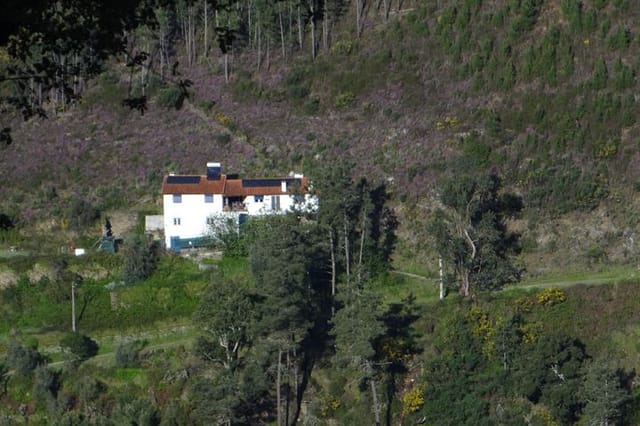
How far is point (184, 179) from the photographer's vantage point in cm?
5597

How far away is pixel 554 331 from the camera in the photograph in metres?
47.0

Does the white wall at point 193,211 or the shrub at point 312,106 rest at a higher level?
the shrub at point 312,106

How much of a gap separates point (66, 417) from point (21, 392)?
4781 millimetres

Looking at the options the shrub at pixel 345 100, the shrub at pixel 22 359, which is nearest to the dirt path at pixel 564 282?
the shrub at pixel 345 100

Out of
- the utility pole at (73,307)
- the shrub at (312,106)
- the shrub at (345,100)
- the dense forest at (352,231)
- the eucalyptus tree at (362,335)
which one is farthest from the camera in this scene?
the shrub at (312,106)

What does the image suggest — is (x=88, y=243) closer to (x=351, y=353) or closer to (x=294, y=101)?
(x=294, y=101)

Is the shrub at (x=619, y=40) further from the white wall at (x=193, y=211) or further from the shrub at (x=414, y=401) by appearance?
the shrub at (x=414, y=401)

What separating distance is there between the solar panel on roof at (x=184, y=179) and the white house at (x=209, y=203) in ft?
0.37

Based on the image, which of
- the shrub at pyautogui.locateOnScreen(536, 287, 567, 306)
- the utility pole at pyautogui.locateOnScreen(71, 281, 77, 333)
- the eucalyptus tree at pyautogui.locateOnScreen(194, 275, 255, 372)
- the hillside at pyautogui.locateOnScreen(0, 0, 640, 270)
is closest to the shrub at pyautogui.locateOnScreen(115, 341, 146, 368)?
the eucalyptus tree at pyautogui.locateOnScreen(194, 275, 255, 372)

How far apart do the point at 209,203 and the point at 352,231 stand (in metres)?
7.12

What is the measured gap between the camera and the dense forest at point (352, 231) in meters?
44.6

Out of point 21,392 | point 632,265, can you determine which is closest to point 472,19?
point 632,265

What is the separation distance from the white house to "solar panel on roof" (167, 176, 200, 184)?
0.11m

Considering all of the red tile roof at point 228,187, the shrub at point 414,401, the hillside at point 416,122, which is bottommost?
the shrub at point 414,401
